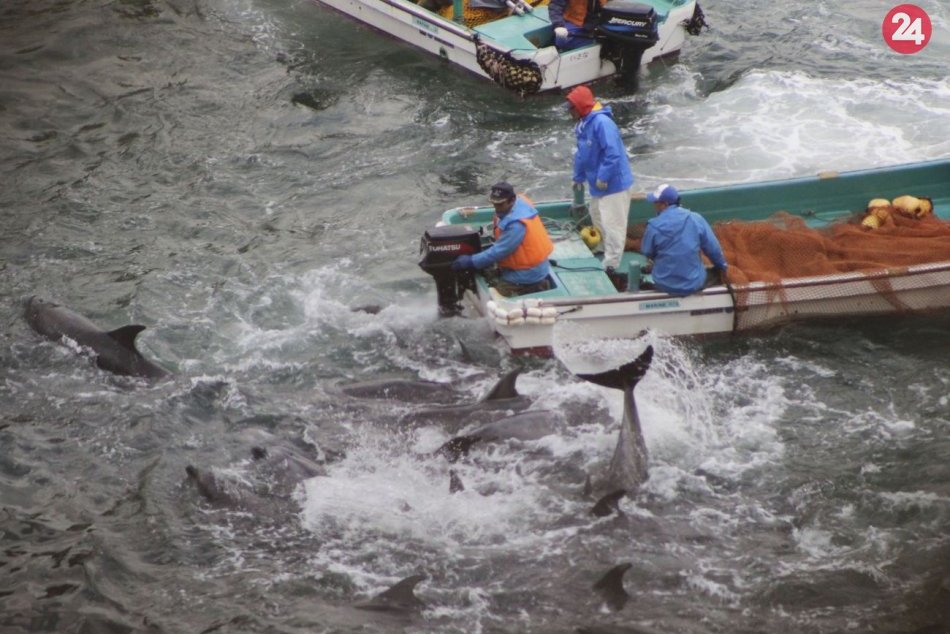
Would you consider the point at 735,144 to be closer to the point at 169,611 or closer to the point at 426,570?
the point at 426,570

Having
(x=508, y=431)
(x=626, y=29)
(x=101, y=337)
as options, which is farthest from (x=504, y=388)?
(x=626, y=29)

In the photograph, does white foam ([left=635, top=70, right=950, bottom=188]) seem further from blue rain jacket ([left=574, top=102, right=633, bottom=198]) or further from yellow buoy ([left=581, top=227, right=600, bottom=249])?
blue rain jacket ([left=574, top=102, right=633, bottom=198])

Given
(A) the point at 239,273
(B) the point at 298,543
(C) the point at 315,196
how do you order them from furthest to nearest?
1. (C) the point at 315,196
2. (A) the point at 239,273
3. (B) the point at 298,543

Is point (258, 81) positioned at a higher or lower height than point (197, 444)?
higher

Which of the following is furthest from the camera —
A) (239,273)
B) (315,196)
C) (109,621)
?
(315,196)

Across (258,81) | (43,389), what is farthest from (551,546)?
(258,81)

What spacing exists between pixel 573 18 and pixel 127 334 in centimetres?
911

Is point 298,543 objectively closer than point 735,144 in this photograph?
Yes

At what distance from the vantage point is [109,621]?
927cm

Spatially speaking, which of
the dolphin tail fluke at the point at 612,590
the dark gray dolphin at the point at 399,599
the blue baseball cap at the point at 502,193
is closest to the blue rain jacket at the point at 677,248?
the blue baseball cap at the point at 502,193

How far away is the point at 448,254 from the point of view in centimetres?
1230

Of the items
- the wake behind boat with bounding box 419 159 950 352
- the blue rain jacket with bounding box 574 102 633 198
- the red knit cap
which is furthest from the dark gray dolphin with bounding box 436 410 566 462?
the red knit cap

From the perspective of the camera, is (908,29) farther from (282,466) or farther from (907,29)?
(282,466)

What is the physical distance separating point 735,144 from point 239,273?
7.54 metres
